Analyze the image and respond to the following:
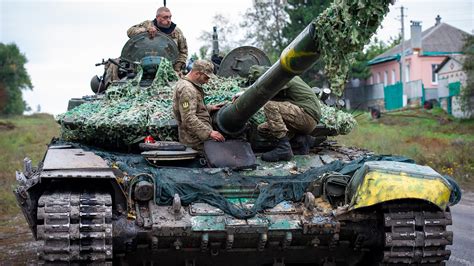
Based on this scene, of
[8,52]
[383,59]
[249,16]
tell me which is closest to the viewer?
[249,16]

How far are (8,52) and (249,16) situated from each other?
25775mm

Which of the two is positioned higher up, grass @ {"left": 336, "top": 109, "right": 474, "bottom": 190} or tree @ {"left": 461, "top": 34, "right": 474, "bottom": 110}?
tree @ {"left": 461, "top": 34, "right": 474, "bottom": 110}

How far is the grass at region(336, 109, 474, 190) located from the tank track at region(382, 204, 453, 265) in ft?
19.0

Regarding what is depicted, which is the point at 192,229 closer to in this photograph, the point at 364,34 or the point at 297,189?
the point at 297,189

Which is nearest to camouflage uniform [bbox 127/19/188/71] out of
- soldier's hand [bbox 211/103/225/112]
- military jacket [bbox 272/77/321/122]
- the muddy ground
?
soldier's hand [bbox 211/103/225/112]

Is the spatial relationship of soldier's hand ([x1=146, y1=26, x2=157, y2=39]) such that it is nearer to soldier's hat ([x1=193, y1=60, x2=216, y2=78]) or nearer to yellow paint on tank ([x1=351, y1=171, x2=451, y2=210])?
soldier's hat ([x1=193, y1=60, x2=216, y2=78])

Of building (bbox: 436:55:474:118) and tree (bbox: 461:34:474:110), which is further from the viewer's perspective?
building (bbox: 436:55:474:118)

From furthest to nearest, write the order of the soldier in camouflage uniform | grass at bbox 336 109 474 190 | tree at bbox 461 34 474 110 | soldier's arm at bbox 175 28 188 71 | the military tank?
tree at bbox 461 34 474 110 → grass at bbox 336 109 474 190 → soldier's arm at bbox 175 28 188 71 → the soldier in camouflage uniform → the military tank

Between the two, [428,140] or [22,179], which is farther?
[428,140]

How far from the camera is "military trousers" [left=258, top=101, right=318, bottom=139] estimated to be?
8.38 metres

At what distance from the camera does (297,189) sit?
7.62m

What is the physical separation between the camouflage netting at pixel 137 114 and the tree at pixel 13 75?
180ft

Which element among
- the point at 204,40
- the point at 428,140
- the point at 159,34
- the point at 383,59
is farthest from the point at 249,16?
the point at 159,34

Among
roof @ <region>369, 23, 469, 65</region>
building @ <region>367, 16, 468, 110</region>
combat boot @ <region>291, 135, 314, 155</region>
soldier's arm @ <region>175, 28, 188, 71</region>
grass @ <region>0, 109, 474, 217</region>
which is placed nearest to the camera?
combat boot @ <region>291, 135, 314, 155</region>
